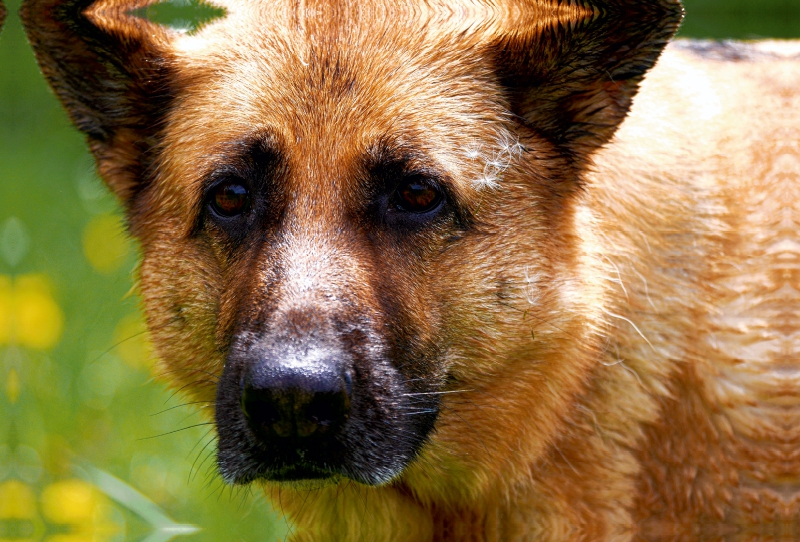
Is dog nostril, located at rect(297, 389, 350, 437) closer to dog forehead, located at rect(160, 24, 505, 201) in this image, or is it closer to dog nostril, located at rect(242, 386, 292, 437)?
dog nostril, located at rect(242, 386, 292, 437)

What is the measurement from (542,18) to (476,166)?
26.7 inches

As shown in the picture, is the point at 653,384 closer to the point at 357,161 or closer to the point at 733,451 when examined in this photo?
the point at 733,451

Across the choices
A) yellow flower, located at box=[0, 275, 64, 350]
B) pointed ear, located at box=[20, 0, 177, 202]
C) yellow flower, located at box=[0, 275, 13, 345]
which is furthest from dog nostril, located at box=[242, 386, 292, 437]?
yellow flower, located at box=[0, 275, 64, 350]

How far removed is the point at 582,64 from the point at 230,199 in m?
1.43

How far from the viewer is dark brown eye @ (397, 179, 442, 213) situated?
3.59 metres

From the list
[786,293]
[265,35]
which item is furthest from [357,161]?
[786,293]

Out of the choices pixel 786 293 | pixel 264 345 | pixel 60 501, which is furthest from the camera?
pixel 60 501

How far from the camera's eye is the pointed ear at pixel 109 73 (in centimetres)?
405

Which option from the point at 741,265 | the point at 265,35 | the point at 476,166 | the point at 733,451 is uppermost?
the point at 265,35

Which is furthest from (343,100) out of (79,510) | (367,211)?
(79,510)

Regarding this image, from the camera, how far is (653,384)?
13.3ft

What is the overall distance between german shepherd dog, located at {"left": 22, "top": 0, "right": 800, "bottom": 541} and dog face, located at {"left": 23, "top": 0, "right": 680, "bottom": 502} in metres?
0.01

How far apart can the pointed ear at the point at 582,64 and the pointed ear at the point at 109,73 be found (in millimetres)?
1444

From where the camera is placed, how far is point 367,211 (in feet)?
11.6
